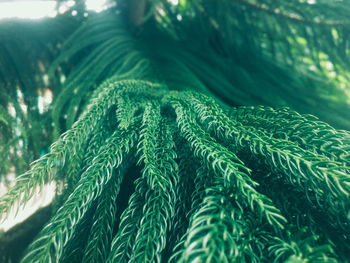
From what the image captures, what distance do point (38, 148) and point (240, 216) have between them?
1.54 ft

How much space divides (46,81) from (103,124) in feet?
1.07

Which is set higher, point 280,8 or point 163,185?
point 280,8

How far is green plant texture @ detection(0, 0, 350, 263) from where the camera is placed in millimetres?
274

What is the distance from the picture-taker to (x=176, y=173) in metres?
0.36

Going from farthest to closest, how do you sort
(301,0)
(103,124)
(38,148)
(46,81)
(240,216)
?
(301,0)
(46,81)
(38,148)
(103,124)
(240,216)

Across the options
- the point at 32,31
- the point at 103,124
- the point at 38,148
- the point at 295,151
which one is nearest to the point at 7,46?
the point at 32,31

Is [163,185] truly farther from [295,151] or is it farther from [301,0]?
[301,0]

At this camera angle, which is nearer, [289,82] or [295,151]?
[295,151]

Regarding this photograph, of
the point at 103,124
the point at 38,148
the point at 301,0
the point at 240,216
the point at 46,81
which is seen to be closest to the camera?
the point at 240,216

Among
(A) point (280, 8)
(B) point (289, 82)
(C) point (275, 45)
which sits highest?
(A) point (280, 8)

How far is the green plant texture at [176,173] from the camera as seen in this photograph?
0.27m

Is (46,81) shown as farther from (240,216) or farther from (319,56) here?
(319,56)

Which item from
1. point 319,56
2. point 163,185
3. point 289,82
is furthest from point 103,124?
point 319,56

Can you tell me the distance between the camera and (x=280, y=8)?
82 centimetres
